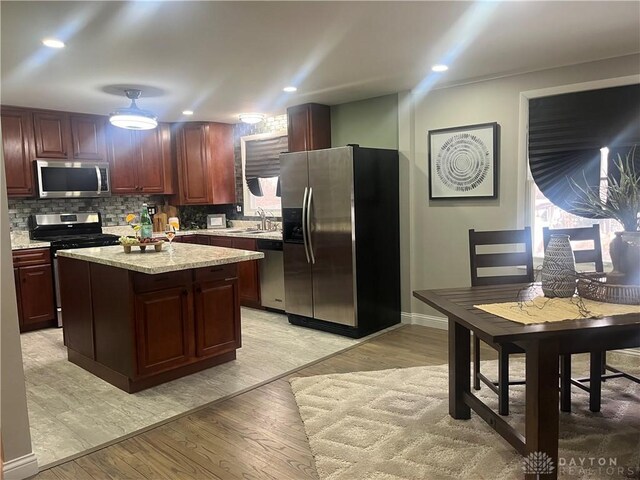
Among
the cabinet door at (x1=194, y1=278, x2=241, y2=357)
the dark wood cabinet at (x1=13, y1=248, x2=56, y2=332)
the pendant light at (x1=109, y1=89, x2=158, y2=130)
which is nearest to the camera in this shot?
the cabinet door at (x1=194, y1=278, x2=241, y2=357)

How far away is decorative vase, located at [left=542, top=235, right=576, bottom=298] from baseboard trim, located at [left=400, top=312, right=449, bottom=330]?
2.17 m

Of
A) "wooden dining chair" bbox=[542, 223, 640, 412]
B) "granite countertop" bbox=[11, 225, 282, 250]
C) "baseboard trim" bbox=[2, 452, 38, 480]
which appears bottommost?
"baseboard trim" bbox=[2, 452, 38, 480]

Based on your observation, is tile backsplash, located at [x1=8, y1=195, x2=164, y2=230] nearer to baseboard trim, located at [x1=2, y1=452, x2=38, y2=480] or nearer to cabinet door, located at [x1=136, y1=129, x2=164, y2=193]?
cabinet door, located at [x1=136, y1=129, x2=164, y2=193]

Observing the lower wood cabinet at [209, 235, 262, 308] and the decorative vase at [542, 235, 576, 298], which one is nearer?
the decorative vase at [542, 235, 576, 298]

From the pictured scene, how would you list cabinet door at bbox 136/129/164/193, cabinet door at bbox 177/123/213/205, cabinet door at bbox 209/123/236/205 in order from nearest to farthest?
cabinet door at bbox 136/129/164/193 < cabinet door at bbox 177/123/213/205 < cabinet door at bbox 209/123/236/205

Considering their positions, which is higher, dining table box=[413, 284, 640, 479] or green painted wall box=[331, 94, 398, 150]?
green painted wall box=[331, 94, 398, 150]

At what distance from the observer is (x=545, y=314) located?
203 cm

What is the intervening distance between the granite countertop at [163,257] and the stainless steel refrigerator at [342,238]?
3.59 feet

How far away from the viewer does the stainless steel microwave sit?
4988mm

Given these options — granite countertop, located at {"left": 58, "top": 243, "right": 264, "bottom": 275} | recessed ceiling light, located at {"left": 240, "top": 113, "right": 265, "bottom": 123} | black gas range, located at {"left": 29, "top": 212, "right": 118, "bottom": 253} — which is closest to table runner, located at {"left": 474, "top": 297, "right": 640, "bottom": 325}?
granite countertop, located at {"left": 58, "top": 243, "right": 264, "bottom": 275}

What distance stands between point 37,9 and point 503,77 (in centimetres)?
341

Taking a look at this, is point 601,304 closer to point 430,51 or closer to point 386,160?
point 430,51

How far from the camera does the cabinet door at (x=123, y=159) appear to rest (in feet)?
18.3

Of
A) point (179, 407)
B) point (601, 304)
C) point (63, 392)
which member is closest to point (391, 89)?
point (601, 304)
